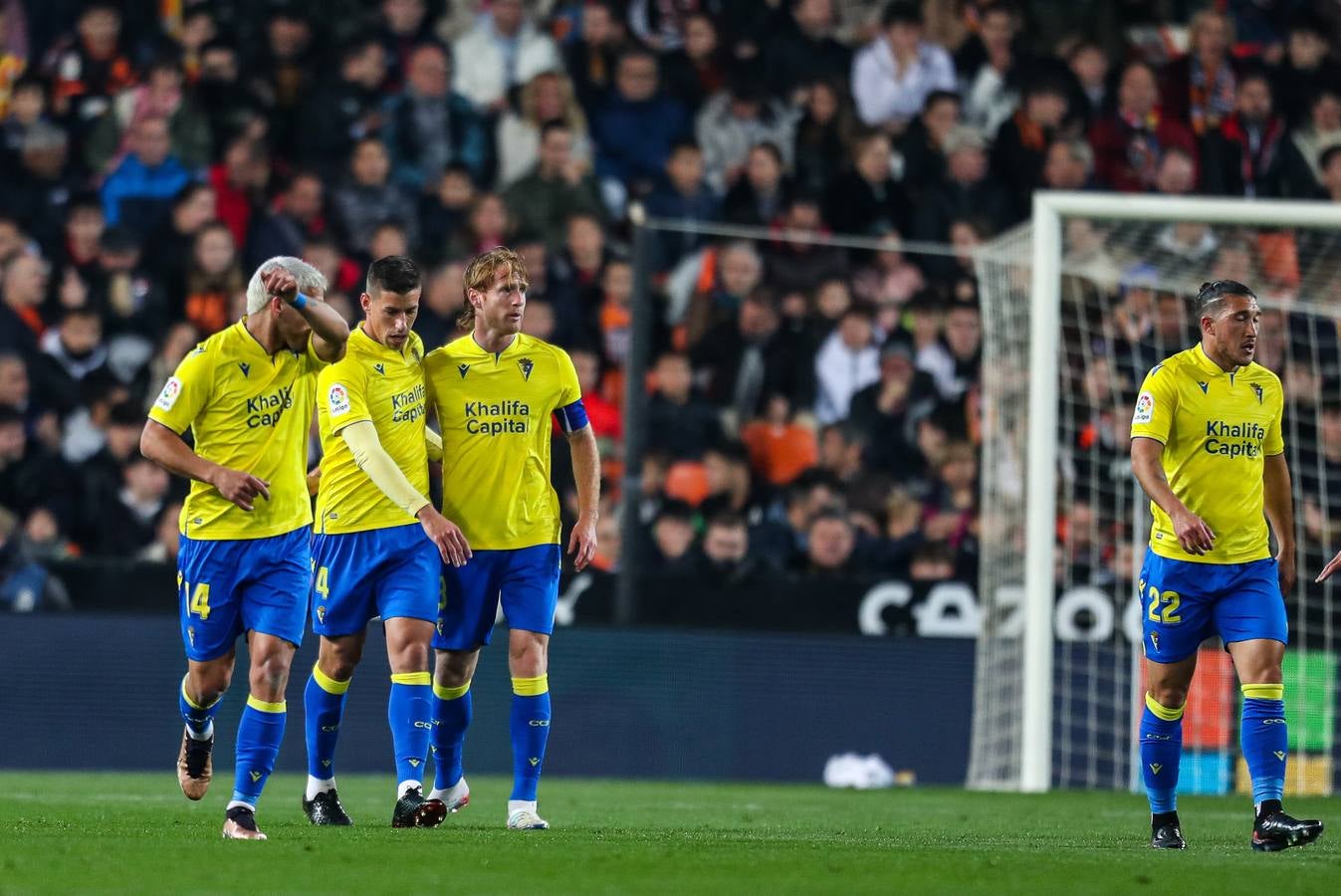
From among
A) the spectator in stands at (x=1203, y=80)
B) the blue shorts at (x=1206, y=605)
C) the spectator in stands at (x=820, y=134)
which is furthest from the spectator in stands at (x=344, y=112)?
the blue shorts at (x=1206, y=605)

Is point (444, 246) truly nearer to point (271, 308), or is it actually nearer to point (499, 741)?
point (499, 741)

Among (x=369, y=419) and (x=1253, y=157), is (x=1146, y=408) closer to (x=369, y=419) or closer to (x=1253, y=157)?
(x=369, y=419)

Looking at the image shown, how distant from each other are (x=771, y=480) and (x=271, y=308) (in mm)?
7268

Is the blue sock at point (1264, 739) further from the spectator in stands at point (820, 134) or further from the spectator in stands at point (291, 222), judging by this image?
the spectator in stands at point (291, 222)

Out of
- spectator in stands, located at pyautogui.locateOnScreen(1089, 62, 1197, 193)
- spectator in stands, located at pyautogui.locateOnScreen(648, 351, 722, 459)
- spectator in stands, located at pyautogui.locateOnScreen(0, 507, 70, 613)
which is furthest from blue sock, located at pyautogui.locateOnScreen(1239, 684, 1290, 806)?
spectator in stands, located at pyautogui.locateOnScreen(1089, 62, 1197, 193)

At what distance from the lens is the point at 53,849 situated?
22.3ft

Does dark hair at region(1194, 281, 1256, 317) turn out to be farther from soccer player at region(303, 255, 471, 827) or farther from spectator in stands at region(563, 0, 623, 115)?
spectator in stands at region(563, 0, 623, 115)

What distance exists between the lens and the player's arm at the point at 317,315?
24.3 feet

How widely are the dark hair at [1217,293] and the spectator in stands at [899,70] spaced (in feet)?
30.0

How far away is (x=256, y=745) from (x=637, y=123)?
991 cm

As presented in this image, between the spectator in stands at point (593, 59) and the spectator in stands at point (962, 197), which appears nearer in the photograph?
the spectator in stands at point (962, 197)

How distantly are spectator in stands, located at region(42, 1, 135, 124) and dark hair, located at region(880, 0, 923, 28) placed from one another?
620 centimetres

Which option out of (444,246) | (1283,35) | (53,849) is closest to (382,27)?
(444,246)

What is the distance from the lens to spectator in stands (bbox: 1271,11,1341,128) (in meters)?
17.0
